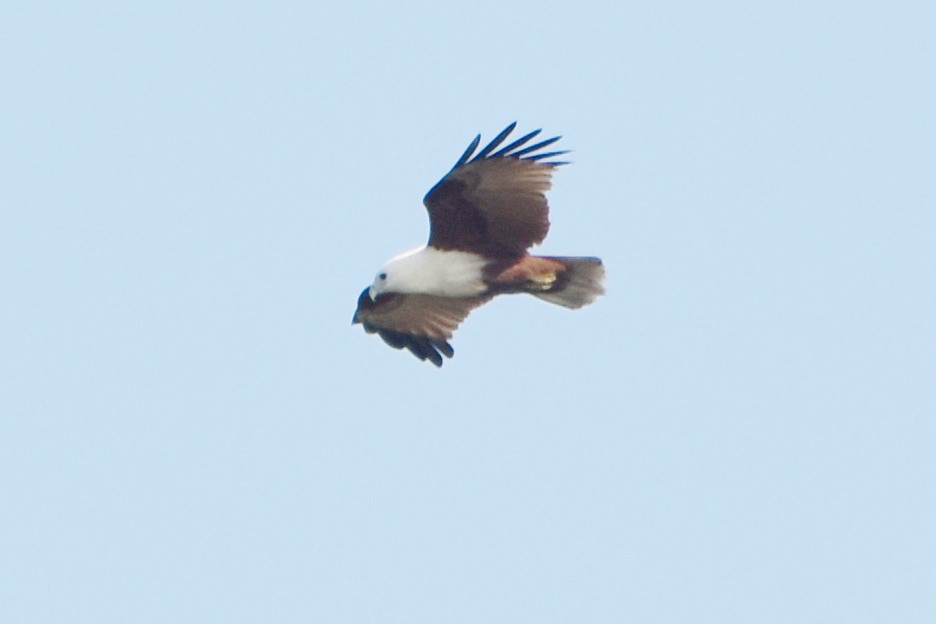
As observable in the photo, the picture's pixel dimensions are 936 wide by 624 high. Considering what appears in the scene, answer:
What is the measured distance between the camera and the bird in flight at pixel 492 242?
18.7 metres

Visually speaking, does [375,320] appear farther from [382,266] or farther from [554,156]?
[554,156]

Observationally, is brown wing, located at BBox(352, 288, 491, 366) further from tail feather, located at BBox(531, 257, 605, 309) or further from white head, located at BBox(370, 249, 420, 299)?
tail feather, located at BBox(531, 257, 605, 309)

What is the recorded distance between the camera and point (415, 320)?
20.2 m

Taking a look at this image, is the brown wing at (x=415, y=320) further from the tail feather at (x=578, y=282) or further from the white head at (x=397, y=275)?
the tail feather at (x=578, y=282)

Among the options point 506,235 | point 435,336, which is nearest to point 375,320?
point 435,336

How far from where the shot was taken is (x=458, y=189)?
61.5 ft

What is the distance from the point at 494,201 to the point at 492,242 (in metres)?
0.36

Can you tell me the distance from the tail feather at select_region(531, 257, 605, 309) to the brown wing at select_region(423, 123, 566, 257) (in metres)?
0.37

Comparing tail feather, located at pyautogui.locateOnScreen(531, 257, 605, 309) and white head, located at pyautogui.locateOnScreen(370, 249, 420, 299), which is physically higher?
white head, located at pyautogui.locateOnScreen(370, 249, 420, 299)

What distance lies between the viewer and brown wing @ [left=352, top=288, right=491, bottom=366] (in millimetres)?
20016

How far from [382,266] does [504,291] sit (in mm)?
1047

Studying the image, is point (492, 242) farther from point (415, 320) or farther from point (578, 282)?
point (415, 320)

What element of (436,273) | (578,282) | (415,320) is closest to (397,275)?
(436,273)

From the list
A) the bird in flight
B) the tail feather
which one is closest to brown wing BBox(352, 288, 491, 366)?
the bird in flight
